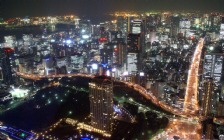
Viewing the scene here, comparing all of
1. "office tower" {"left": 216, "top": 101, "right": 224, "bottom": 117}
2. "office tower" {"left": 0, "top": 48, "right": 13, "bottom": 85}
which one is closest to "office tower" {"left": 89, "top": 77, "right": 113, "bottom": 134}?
"office tower" {"left": 216, "top": 101, "right": 224, "bottom": 117}

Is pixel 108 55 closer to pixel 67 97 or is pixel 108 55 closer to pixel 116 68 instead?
pixel 116 68

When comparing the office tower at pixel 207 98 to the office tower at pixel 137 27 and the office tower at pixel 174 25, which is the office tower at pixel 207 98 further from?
the office tower at pixel 174 25

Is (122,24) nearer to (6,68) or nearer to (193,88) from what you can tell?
(193,88)

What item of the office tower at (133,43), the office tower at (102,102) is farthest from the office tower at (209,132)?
the office tower at (133,43)

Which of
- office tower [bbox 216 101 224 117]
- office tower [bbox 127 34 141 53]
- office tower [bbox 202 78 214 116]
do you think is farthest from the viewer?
office tower [bbox 127 34 141 53]

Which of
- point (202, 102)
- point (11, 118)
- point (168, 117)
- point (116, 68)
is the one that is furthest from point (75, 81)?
point (202, 102)

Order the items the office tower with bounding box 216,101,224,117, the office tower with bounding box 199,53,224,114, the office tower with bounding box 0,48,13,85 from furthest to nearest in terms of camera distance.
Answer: the office tower with bounding box 199,53,224,114 → the office tower with bounding box 0,48,13,85 → the office tower with bounding box 216,101,224,117

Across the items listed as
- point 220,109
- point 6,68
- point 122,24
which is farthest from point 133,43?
point 220,109

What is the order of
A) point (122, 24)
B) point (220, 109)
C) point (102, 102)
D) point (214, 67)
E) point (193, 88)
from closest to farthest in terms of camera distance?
1. point (102, 102)
2. point (220, 109)
3. point (193, 88)
4. point (214, 67)
5. point (122, 24)

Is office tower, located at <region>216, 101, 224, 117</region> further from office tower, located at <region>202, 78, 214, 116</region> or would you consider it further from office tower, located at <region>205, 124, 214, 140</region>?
office tower, located at <region>205, 124, 214, 140</region>
